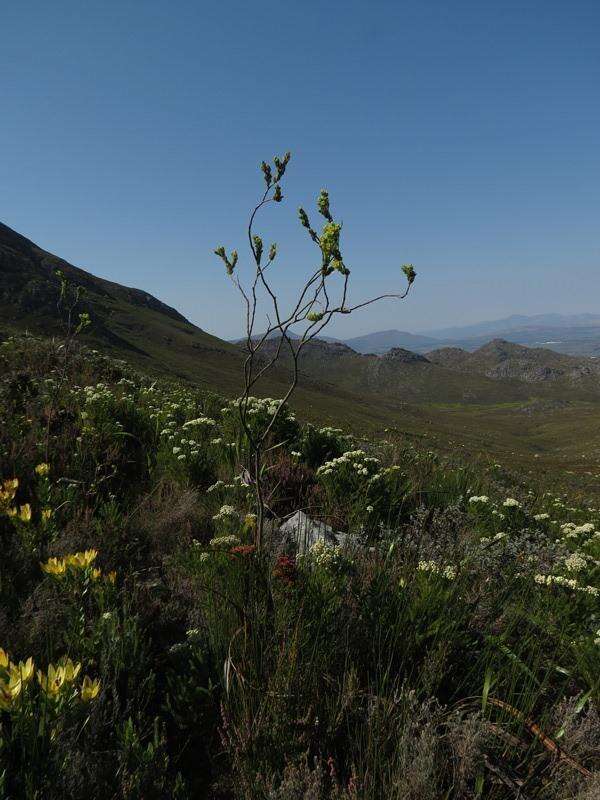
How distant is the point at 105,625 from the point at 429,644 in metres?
1.70

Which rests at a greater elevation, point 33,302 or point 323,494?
point 33,302

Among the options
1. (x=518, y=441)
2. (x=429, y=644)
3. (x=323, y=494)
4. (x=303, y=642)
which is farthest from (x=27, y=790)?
(x=518, y=441)

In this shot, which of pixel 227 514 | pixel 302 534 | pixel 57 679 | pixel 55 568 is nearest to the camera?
pixel 57 679

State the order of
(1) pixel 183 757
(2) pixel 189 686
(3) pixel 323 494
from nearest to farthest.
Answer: (1) pixel 183 757 < (2) pixel 189 686 < (3) pixel 323 494

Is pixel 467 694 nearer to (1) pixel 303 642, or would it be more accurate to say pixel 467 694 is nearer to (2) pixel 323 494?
(1) pixel 303 642

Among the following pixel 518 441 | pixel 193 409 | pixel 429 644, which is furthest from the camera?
pixel 518 441

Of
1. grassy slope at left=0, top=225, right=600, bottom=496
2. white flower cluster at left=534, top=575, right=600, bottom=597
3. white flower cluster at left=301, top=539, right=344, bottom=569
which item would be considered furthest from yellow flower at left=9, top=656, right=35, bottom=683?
grassy slope at left=0, top=225, right=600, bottom=496

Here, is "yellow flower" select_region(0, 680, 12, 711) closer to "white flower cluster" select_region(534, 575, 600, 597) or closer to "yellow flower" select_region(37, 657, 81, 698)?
"yellow flower" select_region(37, 657, 81, 698)

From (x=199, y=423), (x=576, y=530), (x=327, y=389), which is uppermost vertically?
(x=199, y=423)

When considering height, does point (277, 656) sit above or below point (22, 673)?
below

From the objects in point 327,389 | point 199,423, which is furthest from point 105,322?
point 199,423

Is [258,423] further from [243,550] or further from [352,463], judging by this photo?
[243,550]

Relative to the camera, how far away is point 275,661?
6.98ft

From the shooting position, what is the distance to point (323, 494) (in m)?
4.84
